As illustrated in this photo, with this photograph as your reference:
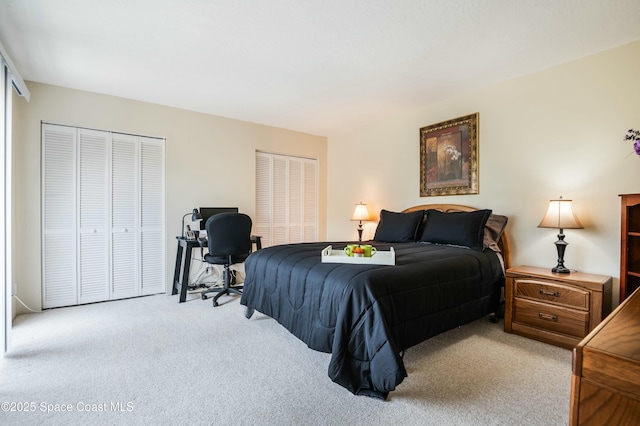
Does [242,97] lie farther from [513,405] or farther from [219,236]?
[513,405]

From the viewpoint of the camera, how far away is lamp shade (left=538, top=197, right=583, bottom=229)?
249 cm

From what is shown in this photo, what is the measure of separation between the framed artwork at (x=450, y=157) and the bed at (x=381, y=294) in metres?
0.54

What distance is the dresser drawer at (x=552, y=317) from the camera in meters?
2.26

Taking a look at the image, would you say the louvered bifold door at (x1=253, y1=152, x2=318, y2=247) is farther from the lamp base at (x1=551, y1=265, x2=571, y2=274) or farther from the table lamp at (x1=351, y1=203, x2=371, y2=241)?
the lamp base at (x1=551, y1=265, x2=571, y2=274)

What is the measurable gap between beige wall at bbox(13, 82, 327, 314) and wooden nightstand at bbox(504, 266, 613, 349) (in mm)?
3315

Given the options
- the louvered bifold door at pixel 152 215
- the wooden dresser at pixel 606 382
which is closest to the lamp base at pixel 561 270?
the wooden dresser at pixel 606 382

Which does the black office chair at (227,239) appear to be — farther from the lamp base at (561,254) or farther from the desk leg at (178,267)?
the lamp base at (561,254)

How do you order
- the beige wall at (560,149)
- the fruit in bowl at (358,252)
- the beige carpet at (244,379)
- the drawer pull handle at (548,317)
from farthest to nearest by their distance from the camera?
the beige wall at (560,149)
the drawer pull handle at (548,317)
the fruit in bowl at (358,252)
the beige carpet at (244,379)

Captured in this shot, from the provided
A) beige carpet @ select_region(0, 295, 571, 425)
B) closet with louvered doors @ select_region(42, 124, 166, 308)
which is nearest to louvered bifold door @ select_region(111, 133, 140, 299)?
closet with louvered doors @ select_region(42, 124, 166, 308)

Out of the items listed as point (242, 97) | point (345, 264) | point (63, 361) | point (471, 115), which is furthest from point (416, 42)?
point (63, 361)

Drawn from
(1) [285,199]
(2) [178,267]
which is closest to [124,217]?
(2) [178,267]

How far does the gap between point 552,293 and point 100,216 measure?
15.0ft

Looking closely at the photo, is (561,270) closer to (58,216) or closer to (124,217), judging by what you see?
(124,217)

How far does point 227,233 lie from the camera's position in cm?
338
